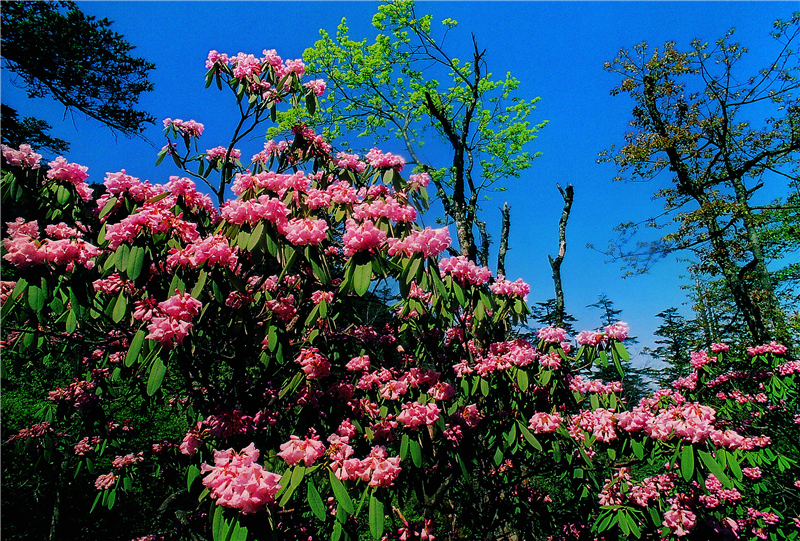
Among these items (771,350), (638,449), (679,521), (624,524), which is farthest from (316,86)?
(771,350)

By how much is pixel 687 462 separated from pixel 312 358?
1948 millimetres

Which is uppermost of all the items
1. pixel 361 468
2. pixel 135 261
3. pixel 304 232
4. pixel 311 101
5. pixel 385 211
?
pixel 311 101

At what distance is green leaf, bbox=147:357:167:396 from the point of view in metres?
1.49

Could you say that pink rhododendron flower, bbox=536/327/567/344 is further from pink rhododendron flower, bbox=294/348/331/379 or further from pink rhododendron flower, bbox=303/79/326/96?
pink rhododendron flower, bbox=303/79/326/96

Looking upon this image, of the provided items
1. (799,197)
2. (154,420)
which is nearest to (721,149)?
(799,197)

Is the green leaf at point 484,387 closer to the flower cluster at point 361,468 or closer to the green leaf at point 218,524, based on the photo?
the flower cluster at point 361,468

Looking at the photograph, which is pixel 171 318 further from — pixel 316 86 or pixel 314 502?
pixel 316 86

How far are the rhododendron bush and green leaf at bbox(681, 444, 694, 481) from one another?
1cm

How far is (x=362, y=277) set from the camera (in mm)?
1671

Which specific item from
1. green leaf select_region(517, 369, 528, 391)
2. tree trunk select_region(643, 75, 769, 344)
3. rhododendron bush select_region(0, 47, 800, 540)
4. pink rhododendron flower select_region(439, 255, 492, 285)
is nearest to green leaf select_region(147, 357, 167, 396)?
rhododendron bush select_region(0, 47, 800, 540)

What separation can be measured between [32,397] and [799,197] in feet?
46.6

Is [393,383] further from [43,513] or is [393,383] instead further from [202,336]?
[43,513]

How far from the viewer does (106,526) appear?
4.73 metres

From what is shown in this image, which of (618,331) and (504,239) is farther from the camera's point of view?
(504,239)
